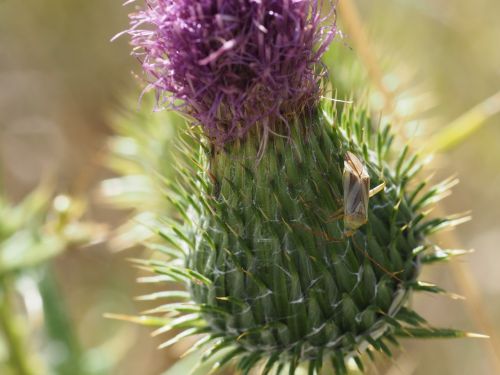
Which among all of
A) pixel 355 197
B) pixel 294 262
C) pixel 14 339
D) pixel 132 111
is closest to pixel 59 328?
pixel 14 339

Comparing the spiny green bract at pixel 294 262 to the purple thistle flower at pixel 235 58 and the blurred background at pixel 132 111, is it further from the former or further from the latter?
the blurred background at pixel 132 111

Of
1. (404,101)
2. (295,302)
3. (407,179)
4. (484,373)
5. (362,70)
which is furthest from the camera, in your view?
(484,373)

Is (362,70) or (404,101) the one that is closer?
(362,70)

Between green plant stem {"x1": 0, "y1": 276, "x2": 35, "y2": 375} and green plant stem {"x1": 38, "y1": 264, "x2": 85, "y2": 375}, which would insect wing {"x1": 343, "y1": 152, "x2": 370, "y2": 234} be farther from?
green plant stem {"x1": 0, "y1": 276, "x2": 35, "y2": 375}

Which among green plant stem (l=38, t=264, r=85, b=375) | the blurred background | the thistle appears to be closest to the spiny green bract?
the thistle

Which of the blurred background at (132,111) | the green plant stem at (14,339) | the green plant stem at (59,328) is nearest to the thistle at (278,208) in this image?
the blurred background at (132,111)

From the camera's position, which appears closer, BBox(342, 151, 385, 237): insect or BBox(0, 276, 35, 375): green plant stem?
BBox(342, 151, 385, 237): insect

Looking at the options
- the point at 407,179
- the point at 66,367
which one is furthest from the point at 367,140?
the point at 66,367

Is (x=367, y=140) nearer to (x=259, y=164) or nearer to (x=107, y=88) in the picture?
(x=259, y=164)
